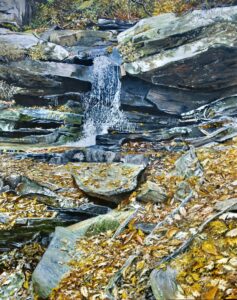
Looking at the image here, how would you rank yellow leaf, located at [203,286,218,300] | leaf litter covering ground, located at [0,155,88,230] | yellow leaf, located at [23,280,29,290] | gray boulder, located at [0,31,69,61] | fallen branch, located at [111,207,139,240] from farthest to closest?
gray boulder, located at [0,31,69,61], leaf litter covering ground, located at [0,155,88,230], fallen branch, located at [111,207,139,240], yellow leaf, located at [23,280,29,290], yellow leaf, located at [203,286,218,300]

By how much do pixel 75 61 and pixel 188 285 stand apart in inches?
430

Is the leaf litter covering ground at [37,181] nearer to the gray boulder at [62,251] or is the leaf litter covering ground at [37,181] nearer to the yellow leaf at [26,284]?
the gray boulder at [62,251]

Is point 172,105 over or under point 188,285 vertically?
under

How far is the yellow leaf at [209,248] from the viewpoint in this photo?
159 inches

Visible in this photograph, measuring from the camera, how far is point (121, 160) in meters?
9.71

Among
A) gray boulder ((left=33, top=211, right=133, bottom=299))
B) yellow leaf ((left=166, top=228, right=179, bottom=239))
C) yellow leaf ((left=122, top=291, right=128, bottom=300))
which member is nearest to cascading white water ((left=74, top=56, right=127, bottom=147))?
gray boulder ((left=33, top=211, right=133, bottom=299))

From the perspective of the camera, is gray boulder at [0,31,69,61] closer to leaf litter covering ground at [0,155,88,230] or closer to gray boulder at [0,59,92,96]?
gray boulder at [0,59,92,96]

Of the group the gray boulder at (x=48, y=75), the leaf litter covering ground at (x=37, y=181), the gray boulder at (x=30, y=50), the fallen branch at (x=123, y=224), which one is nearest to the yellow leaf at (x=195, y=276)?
the fallen branch at (x=123, y=224)

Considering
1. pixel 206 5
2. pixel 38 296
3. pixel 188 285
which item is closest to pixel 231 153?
pixel 188 285

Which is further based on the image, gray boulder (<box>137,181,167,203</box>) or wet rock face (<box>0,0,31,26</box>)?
wet rock face (<box>0,0,31,26</box>)

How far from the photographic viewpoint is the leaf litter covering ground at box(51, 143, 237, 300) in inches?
146

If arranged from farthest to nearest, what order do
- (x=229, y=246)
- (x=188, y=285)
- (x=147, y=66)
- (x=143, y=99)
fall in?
1. (x=143, y=99)
2. (x=147, y=66)
3. (x=229, y=246)
4. (x=188, y=285)

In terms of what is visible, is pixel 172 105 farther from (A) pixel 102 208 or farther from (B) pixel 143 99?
(A) pixel 102 208

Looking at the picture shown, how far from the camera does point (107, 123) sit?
12.9 metres
